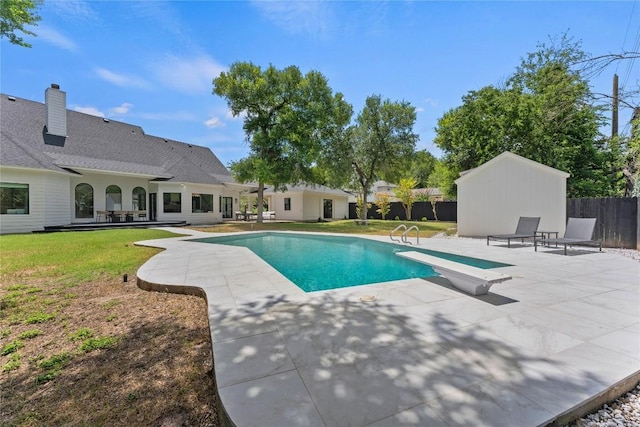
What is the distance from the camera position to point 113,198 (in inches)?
739

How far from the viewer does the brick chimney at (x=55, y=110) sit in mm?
17297

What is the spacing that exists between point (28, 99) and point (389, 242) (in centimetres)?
2348

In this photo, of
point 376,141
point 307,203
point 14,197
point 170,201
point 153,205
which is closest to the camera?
point 14,197

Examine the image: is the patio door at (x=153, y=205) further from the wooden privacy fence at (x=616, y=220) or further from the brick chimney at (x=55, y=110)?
the wooden privacy fence at (x=616, y=220)

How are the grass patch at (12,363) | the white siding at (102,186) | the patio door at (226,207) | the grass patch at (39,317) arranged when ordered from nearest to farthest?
the grass patch at (12,363)
the grass patch at (39,317)
the white siding at (102,186)
the patio door at (226,207)

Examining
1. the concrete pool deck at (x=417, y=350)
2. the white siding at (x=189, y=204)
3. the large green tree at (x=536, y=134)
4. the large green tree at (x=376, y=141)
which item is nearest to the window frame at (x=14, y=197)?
the white siding at (x=189, y=204)

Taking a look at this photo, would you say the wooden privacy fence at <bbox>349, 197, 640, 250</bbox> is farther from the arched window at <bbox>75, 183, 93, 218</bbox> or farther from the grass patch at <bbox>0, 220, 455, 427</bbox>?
the arched window at <bbox>75, 183, 93, 218</bbox>

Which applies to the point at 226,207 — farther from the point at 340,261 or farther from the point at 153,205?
the point at 340,261

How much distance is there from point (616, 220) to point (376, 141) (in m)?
14.4

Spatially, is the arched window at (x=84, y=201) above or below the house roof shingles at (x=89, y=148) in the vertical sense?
below

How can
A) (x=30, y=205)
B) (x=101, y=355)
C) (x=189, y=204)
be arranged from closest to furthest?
(x=101, y=355) → (x=30, y=205) → (x=189, y=204)

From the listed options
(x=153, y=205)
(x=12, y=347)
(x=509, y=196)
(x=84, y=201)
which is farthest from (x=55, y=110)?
(x=509, y=196)

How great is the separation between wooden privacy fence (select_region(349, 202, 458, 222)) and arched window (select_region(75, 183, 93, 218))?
23.4 metres

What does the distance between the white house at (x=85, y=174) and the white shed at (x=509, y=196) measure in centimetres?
1700
